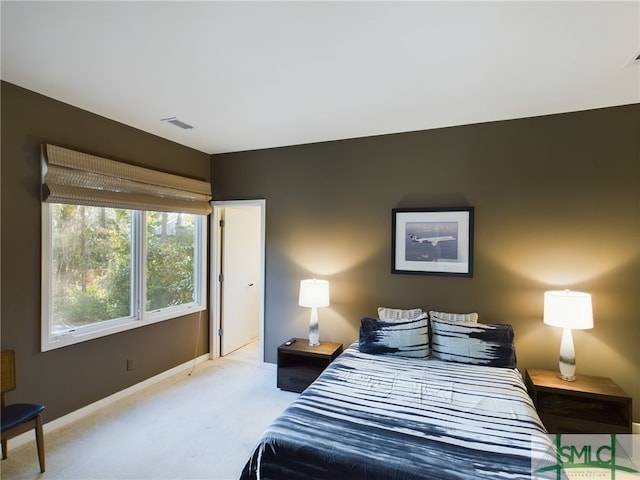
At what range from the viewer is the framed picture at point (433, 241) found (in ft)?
10.2

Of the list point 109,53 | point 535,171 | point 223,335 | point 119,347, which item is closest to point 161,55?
point 109,53

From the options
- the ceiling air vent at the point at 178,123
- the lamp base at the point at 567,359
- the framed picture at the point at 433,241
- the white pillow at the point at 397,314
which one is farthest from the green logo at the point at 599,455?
the ceiling air vent at the point at 178,123

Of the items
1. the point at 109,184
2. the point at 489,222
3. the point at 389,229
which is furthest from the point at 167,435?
the point at 489,222

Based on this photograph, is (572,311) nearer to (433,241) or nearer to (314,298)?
(433,241)

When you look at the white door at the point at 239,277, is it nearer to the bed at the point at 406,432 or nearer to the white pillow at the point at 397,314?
the white pillow at the point at 397,314

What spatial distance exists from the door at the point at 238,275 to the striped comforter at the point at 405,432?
2244mm

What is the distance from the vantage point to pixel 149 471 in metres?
2.16

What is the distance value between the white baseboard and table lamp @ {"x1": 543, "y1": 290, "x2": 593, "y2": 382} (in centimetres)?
375

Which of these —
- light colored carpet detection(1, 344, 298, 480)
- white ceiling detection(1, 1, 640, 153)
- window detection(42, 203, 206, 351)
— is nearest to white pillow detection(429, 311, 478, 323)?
light colored carpet detection(1, 344, 298, 480)

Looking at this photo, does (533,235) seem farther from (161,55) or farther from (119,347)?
(119,347)

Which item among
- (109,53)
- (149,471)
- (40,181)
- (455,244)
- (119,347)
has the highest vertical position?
(109,53)

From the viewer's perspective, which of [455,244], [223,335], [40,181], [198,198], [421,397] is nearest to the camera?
[421,397]

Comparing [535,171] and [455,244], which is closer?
[535,171]

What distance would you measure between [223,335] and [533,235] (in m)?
3.73
